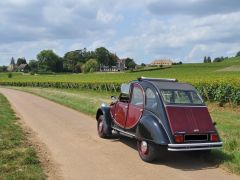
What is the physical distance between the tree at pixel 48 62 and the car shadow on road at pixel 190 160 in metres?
149

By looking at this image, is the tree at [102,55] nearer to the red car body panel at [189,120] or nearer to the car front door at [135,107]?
the car front door at [135,107]

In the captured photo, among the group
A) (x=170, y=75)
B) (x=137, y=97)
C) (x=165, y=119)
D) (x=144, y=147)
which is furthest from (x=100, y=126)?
(x=170, y=75)

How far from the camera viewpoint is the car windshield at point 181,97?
30.7ft

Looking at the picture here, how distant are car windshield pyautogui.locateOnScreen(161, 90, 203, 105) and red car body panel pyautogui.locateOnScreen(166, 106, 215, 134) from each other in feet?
0.89

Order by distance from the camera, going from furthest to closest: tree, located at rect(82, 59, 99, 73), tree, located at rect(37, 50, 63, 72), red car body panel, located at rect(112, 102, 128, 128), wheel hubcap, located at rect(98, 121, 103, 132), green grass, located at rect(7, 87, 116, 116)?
tree, located at rect(37, 50, 63, 72) → tree, located at rect(82, 59, 99, 73) → green grass, located at rect(7, 87, 116, 116) → wheel hubcap, located at rect(98, 121, 103, 132) → red car body panel, located at rect(112, 102, 128, 128)

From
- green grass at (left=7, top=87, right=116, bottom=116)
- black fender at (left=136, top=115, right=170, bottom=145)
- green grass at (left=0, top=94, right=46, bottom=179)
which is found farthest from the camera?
green grass at (left=7, top=87, right=116, bottom=116)

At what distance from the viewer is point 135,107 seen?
10.1 meters

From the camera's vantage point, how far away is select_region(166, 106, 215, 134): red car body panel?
8.67m

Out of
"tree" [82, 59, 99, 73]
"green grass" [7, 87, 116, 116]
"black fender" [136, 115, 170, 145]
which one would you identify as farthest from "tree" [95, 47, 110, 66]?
"black fender" [136, 115, 170, 145]

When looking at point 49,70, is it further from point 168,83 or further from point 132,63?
point 168,83

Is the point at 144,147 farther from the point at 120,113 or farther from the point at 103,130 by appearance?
the point at 103,130

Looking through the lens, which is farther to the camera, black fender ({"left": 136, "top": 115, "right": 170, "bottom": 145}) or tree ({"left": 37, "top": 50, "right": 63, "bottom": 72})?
tree ({"left": 37, "top": 50, "right": 63, "bottom": 72})

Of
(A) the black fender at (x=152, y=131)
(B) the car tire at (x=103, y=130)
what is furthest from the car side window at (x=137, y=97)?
(B) the car tire at (x=103, y=130)

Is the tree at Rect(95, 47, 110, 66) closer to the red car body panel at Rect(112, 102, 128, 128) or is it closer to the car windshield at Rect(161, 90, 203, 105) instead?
the red car body panel at Rect(112, 102, 128, 128)
